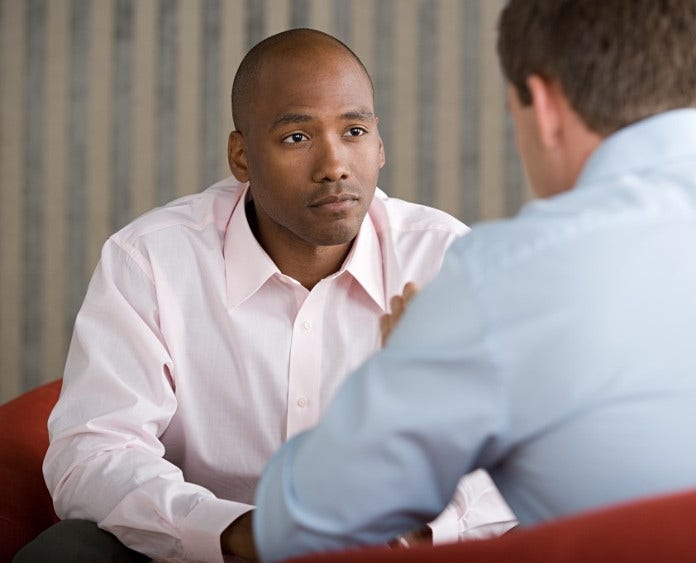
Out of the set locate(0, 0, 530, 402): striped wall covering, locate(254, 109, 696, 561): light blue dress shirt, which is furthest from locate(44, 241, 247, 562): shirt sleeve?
locate(0, 0, 530, 402): striped wall covering

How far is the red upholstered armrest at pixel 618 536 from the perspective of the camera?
0.97m

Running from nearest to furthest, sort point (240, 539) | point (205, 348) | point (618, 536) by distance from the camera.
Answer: point (618, 536) < point (240, 539) < point (205, 348)

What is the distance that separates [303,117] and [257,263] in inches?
11.0

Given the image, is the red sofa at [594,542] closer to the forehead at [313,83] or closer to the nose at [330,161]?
the nose at [330,161]

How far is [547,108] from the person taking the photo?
1164 millimetres

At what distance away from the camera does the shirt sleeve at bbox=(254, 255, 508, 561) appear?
39.6 inches

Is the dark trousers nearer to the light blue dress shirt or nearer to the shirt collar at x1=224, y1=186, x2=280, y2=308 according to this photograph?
the shirt collar at x1=224, y1=186, x2=280, y2=308

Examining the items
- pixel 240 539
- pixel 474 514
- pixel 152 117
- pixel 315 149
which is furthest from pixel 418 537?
pixel 152 117

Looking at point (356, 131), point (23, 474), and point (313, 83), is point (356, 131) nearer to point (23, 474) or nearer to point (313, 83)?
point (313, 83)

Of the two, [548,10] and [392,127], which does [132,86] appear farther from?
[548,10]

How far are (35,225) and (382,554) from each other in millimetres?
3250

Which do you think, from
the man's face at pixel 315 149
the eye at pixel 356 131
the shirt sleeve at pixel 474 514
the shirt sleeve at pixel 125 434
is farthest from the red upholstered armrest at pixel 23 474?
the eye at pixel 356 131

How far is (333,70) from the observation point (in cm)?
207

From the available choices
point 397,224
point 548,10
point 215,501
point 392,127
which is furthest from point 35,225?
point 548,10
